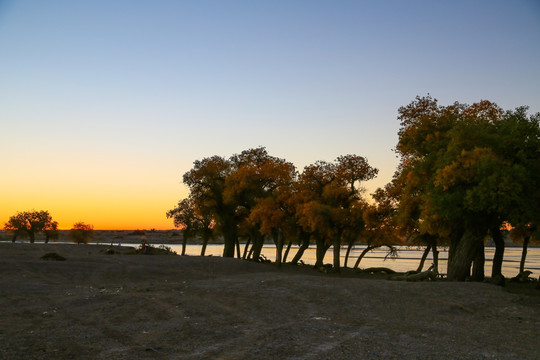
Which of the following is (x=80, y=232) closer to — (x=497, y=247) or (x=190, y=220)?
(x=190, y=220)

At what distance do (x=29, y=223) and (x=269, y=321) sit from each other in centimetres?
8763

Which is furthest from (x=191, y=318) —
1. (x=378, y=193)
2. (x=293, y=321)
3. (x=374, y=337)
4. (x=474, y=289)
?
(x=378, y=193)

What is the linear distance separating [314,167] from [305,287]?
28.2 metres

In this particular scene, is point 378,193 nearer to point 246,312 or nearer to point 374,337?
point 246,312

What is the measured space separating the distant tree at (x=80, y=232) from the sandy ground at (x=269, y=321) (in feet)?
262

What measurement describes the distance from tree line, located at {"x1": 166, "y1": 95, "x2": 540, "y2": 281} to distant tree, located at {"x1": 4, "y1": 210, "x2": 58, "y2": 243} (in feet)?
130

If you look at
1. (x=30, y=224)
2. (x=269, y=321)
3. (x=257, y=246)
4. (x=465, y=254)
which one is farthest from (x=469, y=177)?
(x=30, y=224)

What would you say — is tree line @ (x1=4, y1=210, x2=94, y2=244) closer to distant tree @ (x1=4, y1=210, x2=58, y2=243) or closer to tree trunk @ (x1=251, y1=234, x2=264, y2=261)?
distant tree @ (x1=4, y1=210, x2=58, y2=243)

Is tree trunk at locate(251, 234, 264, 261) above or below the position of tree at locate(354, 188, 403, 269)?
below

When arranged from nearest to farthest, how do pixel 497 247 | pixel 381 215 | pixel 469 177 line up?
pixel 469 177 < pixel 497 247 < pixel 381 215

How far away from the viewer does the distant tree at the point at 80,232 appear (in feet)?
335

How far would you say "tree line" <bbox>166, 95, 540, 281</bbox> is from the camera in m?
26.7

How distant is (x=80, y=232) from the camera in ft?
338

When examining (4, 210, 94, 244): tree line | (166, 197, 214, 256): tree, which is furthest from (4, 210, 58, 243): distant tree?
(166, 197, 214, 256): tree
